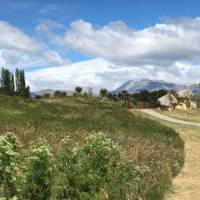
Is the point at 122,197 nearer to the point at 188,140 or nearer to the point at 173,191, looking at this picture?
the point at 173,191

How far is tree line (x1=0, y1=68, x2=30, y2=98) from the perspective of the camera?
297 feet

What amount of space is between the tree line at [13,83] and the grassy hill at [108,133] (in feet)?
138

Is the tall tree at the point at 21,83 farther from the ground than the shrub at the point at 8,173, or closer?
farther from the ground

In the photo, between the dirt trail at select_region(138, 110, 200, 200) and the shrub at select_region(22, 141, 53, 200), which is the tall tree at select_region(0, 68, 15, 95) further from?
the shrub at select_region(22, 141, 53, 200)

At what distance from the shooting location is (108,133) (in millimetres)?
27047

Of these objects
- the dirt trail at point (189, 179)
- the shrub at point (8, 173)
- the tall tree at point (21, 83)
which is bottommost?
the dirt trail at point (189, 179)

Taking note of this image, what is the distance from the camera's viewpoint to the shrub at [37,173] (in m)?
11.4

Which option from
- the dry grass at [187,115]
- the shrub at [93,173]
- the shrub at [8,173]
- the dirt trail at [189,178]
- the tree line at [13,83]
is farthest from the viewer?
the tree line at [13,83]

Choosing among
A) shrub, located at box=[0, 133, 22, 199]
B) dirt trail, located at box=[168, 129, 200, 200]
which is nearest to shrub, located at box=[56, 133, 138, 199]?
shrub, located at box=[0, 133, 22, 199]

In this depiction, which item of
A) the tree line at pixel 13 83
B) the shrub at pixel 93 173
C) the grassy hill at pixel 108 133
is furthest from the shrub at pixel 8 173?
the tree line at pixel 13 83

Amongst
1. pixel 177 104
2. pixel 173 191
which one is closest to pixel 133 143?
pixel 173 191

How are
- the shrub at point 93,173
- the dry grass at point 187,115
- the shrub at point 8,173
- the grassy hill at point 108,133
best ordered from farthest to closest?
1. the dry grass at point 187,115
2. the grassy hill at point 108,133
3. the shrub at point 93,173
4. the shrub at point 8,173

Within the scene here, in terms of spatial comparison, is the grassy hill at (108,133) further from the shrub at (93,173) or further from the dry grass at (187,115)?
the dry grass at (187,115)

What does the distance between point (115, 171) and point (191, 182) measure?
7.33 meters
